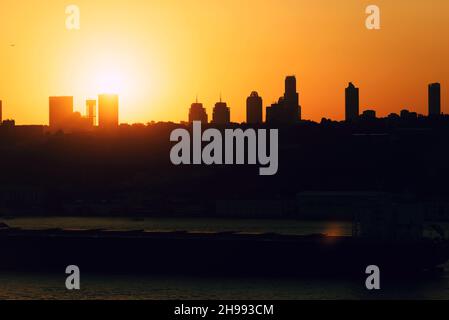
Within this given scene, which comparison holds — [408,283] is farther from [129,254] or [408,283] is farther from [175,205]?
[175,205]

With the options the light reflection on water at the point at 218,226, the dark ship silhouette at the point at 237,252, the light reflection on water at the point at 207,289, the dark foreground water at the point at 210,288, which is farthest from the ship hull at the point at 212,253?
the light reflection on water at the point at 218,226

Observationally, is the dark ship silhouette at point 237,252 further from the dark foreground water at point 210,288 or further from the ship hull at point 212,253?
the dark foreground water at point 210,288

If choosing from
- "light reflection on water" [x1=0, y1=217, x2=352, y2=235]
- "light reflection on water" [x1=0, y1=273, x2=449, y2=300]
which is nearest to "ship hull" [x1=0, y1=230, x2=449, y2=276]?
"light reflection on water" [x1=0, y1=273, x2=449, y2=300]

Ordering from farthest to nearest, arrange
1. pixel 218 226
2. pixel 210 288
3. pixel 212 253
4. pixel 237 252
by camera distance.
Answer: pixel 218 226 → pixel 212 253 → pixel 237 252 → pixel 210 288

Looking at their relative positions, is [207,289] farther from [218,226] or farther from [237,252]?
[218,226]

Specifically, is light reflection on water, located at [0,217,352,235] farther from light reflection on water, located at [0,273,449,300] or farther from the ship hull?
light reflection on water, located at [0,273,449,300]

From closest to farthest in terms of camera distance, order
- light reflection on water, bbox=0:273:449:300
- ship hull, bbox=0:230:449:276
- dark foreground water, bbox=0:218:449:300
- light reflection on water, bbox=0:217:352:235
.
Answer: light reflection on water, bbox=0:273:449:300 → dark foreground water, bbox=0:218:449:300 → ship hull, bbox=0:230:449:276 → light reflection on water, bbox=0:217:352:235

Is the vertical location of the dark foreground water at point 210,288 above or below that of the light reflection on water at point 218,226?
below

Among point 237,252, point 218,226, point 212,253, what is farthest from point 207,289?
point 218,226

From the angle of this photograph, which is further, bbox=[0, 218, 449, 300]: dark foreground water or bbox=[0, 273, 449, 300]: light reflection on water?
bbox=[0, 218, 449, 300]: dark foreground water

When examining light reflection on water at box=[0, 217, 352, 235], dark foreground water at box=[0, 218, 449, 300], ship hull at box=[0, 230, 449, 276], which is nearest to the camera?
dark foreground water at box=[0, 218, 449, 300]

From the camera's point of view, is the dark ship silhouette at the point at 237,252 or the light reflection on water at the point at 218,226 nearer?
the dark ship silhouette at the point at 237,252

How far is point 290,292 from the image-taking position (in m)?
56.2
